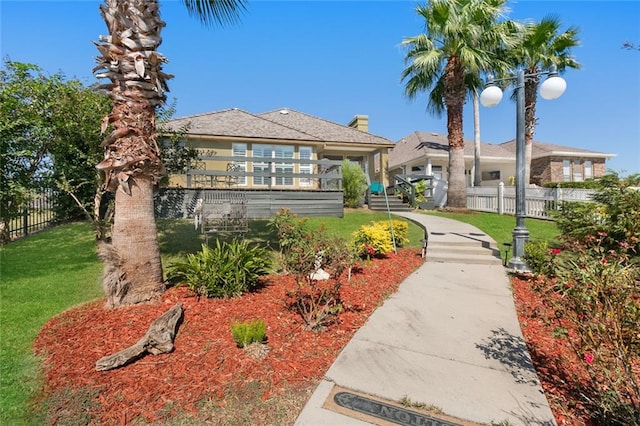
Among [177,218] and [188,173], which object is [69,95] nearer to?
[188,173]

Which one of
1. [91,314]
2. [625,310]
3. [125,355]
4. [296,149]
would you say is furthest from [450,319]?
[296,149]

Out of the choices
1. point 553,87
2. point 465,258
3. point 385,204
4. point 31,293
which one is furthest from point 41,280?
point 385,204

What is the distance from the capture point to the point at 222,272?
464 cm

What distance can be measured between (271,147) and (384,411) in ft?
50.4

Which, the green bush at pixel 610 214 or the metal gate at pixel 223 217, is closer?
the green bush at pixel 610 214

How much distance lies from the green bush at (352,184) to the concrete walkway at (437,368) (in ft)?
31.5

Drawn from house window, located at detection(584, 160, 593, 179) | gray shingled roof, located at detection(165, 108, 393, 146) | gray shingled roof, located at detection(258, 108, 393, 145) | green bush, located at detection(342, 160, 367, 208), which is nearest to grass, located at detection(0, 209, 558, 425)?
green bush, located at detection(342, 160, 367, 208)

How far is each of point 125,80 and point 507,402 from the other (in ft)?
19.3

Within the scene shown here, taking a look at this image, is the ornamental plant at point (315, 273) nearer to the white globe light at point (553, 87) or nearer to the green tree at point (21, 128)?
the white globe light at point (553, 87)

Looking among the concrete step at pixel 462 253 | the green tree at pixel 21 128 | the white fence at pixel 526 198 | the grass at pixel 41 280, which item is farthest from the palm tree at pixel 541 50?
the green tree at pixel 21 128

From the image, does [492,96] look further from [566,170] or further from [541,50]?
[566,170]

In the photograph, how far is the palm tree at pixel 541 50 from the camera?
590 inches

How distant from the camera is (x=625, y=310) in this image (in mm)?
2166

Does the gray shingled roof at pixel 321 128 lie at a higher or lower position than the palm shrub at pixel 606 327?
higher
